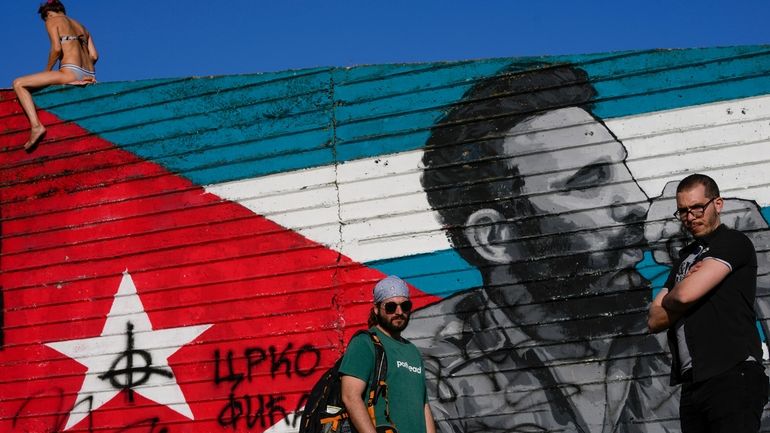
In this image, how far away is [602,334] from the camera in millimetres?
5949

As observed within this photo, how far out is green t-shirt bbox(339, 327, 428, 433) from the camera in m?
4.06

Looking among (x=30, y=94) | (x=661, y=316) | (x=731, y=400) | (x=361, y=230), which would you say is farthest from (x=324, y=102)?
(x=731, y=400)

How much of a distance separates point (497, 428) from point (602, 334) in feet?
3.27

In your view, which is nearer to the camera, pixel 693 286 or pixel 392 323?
pixel 693 286

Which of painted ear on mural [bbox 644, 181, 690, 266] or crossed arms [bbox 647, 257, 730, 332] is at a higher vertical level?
painted ear on mural [bbox 644, 181, 690, 266]

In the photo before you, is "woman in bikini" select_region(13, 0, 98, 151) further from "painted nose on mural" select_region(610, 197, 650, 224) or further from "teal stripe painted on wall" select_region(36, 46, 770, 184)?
"painted nose on mural" select_region(610, 197, 650, 224)

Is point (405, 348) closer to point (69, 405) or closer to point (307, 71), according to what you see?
point (307, 71)

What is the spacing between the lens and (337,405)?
4.14m

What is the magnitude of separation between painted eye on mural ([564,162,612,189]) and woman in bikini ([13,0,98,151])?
4.40 meters

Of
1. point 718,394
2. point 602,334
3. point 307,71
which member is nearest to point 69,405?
point 307,71

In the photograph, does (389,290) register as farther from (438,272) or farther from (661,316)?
(438,272)

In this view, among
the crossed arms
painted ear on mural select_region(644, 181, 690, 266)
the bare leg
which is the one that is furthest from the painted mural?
the crossed arms

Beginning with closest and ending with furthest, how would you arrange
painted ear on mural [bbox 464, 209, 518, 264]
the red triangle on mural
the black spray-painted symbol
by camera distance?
painted ear on mural [bbox 464, 209, 518, 264], the red triangle on mural, the black spray-painted symbol

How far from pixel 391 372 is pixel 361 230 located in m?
2.55
